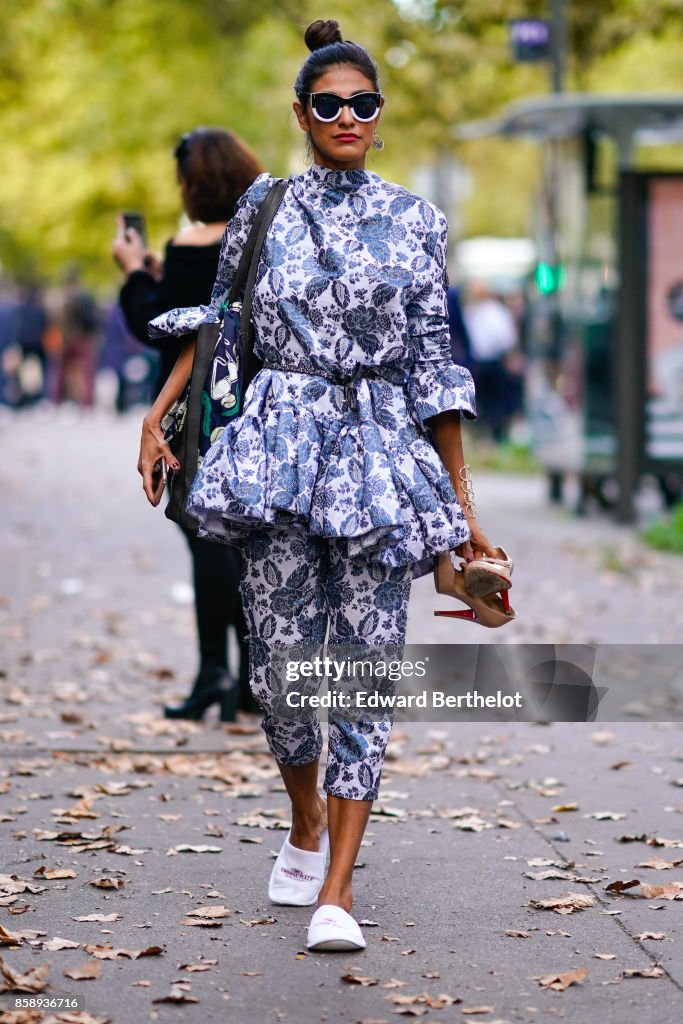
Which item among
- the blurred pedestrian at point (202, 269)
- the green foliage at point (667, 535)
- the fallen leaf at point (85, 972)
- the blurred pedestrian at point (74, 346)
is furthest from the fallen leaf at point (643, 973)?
the blurred pedestrian at point (74, 346)

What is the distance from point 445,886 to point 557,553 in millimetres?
7107

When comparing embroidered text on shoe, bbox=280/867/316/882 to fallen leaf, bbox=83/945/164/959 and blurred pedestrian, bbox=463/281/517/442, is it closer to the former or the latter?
fallen leaf, bbox=83/945/164/959

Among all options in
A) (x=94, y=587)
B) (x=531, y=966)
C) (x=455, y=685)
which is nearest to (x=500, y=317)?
(x=94, y=587)

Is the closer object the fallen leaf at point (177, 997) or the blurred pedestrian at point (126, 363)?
the fallen leaf at point (177, 997)

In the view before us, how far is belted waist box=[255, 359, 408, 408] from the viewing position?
4051 mm

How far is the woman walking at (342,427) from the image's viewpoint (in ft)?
13.1

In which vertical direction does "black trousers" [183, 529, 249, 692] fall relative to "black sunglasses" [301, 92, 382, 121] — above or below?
below

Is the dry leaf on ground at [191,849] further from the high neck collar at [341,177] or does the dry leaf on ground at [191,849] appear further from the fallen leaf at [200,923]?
the high neck collar at [341,177]

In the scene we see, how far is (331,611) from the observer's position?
4.14 m

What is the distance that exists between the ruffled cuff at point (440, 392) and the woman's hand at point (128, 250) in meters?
2.25

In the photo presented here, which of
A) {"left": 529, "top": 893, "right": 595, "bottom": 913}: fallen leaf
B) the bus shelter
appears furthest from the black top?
the bus shelter

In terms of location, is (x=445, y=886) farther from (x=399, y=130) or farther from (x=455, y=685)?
(x=399, y=130)

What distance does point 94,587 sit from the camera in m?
10.2

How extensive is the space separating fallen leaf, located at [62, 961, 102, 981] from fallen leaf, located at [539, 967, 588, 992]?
37.9 inches
